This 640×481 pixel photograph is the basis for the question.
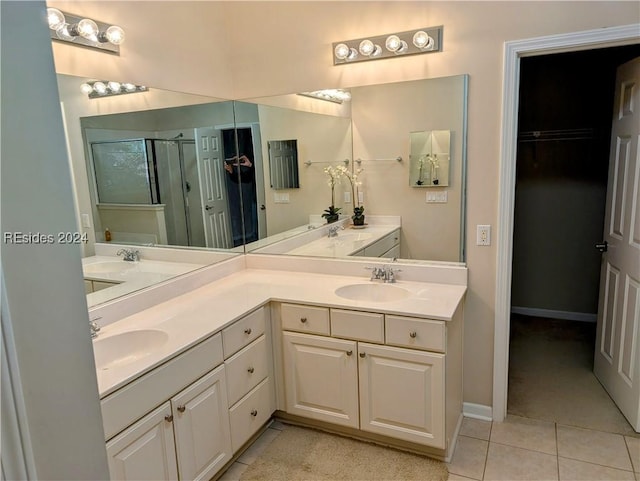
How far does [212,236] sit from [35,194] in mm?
2354

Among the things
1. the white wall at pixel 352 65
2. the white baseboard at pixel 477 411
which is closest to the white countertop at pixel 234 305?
the white wall at pixel 352 65

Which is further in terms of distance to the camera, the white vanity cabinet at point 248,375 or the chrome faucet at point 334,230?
the chrome faucet at point 334,230

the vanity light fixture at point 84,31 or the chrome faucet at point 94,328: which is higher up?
the vanity light fixture at point 84,31

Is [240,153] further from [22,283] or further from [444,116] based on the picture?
[22,283]

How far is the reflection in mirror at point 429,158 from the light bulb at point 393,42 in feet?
1.58

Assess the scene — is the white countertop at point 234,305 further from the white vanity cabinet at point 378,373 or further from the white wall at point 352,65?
the white wall at point 352,65

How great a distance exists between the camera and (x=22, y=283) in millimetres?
507

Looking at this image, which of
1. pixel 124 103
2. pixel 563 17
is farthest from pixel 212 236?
pixel 563 17

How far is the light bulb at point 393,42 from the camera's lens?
2.38 metres

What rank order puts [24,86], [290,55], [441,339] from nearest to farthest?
[24,86]
[441,339]
[290,55]

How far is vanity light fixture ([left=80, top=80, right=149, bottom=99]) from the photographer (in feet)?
6.56

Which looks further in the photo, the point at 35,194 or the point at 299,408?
the point at 299,408

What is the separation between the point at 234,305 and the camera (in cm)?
231

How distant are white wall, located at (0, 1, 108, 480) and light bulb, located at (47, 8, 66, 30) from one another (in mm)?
1606
